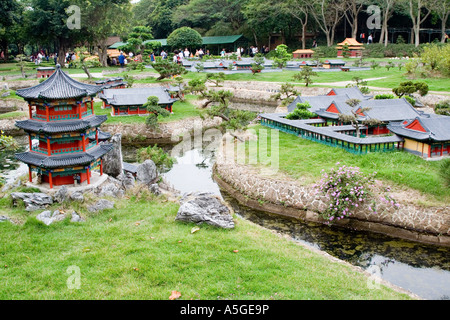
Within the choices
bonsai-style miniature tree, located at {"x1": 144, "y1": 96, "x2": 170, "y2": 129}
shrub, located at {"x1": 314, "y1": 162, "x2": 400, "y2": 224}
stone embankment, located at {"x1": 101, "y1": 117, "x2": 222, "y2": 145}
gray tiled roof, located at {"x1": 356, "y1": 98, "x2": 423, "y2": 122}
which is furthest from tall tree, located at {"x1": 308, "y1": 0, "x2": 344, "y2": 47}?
shrub, located at {"x1": 314, "y1": 162, "x2": 400, "y2": 224}

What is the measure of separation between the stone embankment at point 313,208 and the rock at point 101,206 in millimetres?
6906

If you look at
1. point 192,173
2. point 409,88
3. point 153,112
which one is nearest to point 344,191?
point 192,173

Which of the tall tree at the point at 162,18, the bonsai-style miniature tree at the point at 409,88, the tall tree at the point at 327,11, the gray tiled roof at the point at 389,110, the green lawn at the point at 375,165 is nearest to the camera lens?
the green lawn at the point at 375,165

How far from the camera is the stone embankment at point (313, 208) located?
1875 centimetres

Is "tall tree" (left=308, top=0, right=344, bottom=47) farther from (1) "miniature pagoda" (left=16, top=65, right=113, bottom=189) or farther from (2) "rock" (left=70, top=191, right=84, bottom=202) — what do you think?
(2) "rock" (left=70, top=191, right=84, bottom=202)

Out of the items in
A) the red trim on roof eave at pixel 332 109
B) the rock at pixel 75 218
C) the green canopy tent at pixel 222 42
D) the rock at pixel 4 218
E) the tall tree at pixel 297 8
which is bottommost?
the rock at pixel 75 218

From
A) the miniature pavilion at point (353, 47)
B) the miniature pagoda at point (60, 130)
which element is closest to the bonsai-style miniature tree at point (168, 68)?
the miniature pagoda at point (60, 130)

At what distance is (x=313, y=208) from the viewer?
2094cm

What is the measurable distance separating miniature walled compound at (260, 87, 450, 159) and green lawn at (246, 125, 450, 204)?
2.13ft

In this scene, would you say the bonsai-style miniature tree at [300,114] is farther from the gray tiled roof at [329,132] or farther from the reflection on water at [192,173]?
A: the reflection on water at [192,173]

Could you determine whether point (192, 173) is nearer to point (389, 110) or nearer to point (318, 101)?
point (318, 101)

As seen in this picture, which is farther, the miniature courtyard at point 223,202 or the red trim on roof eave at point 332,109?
the red trim on roof eave at point 332,109

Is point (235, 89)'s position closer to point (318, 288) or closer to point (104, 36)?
point (104, 36)
